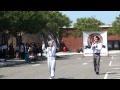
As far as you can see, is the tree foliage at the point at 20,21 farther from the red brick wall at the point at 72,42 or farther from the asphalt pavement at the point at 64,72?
the red brick wall at the point at 72,42

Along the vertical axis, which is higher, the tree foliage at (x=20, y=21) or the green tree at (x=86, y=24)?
the green tree at (x=86, y=24)

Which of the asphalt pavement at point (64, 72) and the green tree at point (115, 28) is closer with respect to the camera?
the asphalt pavement at point (64, 72)

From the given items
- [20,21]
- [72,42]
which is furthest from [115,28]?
[20,21]

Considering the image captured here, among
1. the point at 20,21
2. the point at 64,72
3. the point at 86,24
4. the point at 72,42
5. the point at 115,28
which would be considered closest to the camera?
the point at 64,72

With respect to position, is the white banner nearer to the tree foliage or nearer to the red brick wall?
the tree foliage

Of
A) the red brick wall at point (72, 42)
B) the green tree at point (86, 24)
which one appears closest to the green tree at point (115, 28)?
the green tree at point (86, 24)

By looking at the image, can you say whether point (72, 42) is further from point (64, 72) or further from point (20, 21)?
point (64, 72)

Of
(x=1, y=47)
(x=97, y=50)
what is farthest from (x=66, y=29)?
(x=97, y=50)

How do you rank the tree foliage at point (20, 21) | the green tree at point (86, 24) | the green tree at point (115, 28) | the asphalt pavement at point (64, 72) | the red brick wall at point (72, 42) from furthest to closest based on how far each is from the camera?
the red brick wall at point (72, 42)
the green tree at point (86, 24)
the green tree at point (115, 28)
the tree foliage at point (20, 21)
the asphalt pavement at point (64, 72)

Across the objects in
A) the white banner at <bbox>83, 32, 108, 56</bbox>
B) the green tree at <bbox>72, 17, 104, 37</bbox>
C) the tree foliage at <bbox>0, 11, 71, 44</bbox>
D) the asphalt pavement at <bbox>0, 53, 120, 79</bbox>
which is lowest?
the asphalt pavement at <bbox>0, 53, 120, 79</bbox>

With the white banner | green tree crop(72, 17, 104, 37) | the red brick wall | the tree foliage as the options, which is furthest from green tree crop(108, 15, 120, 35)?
the white banner
